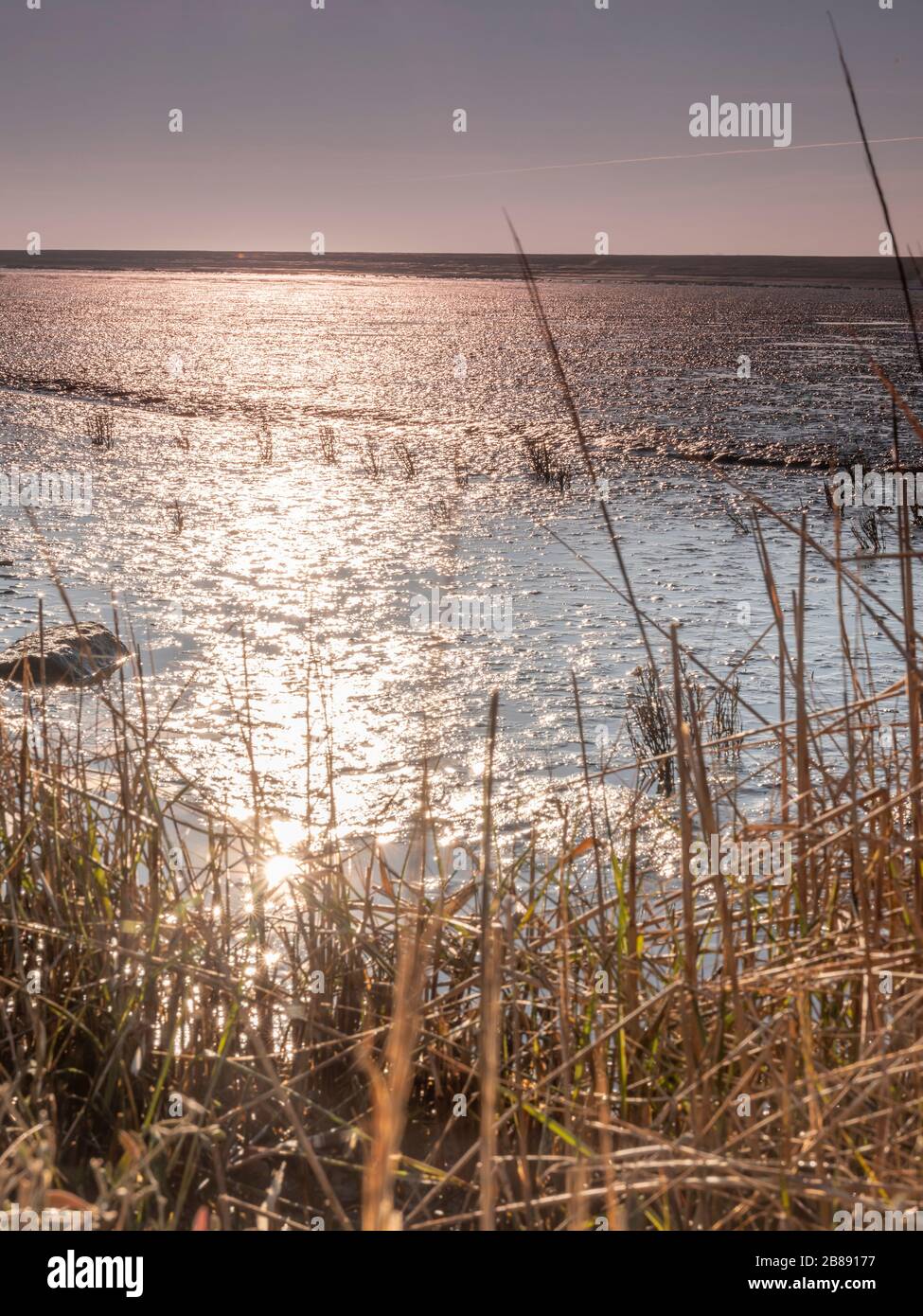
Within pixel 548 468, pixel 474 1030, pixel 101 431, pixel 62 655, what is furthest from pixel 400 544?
pixel 474 1030

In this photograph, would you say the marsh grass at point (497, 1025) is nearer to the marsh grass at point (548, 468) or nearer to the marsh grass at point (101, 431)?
the marsh grass at point (548, 468)

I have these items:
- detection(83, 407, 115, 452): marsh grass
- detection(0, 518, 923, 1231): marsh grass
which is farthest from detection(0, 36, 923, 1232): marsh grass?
detection(83, 407, 115, 452): marsh grass

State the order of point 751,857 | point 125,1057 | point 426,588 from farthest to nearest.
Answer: point 426,588
point 751,857
point 125,1057

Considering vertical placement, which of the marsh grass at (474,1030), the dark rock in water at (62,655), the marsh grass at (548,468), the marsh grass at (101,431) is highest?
the marsh grass at (101,431)

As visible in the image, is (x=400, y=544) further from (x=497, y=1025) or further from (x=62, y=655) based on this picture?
(x=497, y=1025)

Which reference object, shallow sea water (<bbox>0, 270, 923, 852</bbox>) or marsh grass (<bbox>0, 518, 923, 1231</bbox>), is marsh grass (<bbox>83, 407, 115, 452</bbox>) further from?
marsh grass (<bbox>0, 518, 923, 1231</bbox>)

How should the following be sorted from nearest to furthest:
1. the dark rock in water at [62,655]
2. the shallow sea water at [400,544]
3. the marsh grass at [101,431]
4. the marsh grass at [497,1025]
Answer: the marsh grass at [497,1025] < the shallow sea water at [400,544] < the dark rock in water at [62,655] < the marsh grass at [101,431]

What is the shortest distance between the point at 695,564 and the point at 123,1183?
19.6 feet

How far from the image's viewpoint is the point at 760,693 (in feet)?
14.7

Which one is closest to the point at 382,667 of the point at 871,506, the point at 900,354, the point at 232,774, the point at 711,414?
the point at 232,774

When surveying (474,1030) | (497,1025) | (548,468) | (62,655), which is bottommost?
(474,1030)

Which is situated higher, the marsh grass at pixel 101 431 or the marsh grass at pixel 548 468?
the marsh grass at pixel 101 431

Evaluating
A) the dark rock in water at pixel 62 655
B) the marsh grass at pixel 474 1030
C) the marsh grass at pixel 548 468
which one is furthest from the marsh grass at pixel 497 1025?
the marsh grass at pixel 548 468

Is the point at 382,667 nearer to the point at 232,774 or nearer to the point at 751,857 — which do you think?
the point at 232,774
